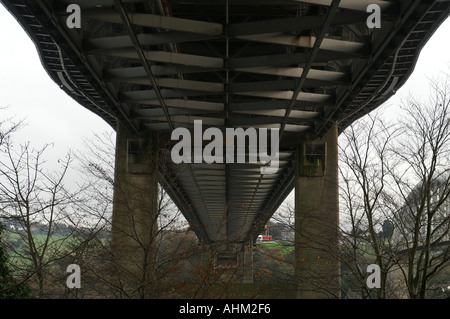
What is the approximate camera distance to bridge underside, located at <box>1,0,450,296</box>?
11.9 metres

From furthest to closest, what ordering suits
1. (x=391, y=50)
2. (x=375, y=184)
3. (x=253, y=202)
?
1. (x=253, y=202)
2. (x=375, y=184)
3. (x=391, y=50)

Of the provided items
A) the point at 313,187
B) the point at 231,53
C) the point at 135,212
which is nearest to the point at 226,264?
the point at 135,212

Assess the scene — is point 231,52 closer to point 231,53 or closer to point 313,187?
point 231,53

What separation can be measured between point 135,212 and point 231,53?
626 cm

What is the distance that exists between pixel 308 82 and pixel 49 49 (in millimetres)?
7352

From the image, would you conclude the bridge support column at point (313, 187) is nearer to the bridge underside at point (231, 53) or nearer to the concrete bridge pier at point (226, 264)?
the bridge underside at point (231, 53)

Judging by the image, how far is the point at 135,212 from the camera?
19.2 metres

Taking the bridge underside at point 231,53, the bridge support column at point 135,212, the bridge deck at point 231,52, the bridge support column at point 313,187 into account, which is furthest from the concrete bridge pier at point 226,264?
the bridge underside at point 231,53

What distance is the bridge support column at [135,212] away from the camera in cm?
1526

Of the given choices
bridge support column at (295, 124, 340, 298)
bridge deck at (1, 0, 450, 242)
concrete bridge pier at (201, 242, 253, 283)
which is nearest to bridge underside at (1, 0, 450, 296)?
bridge deck at (1, 0, 450, 242)
